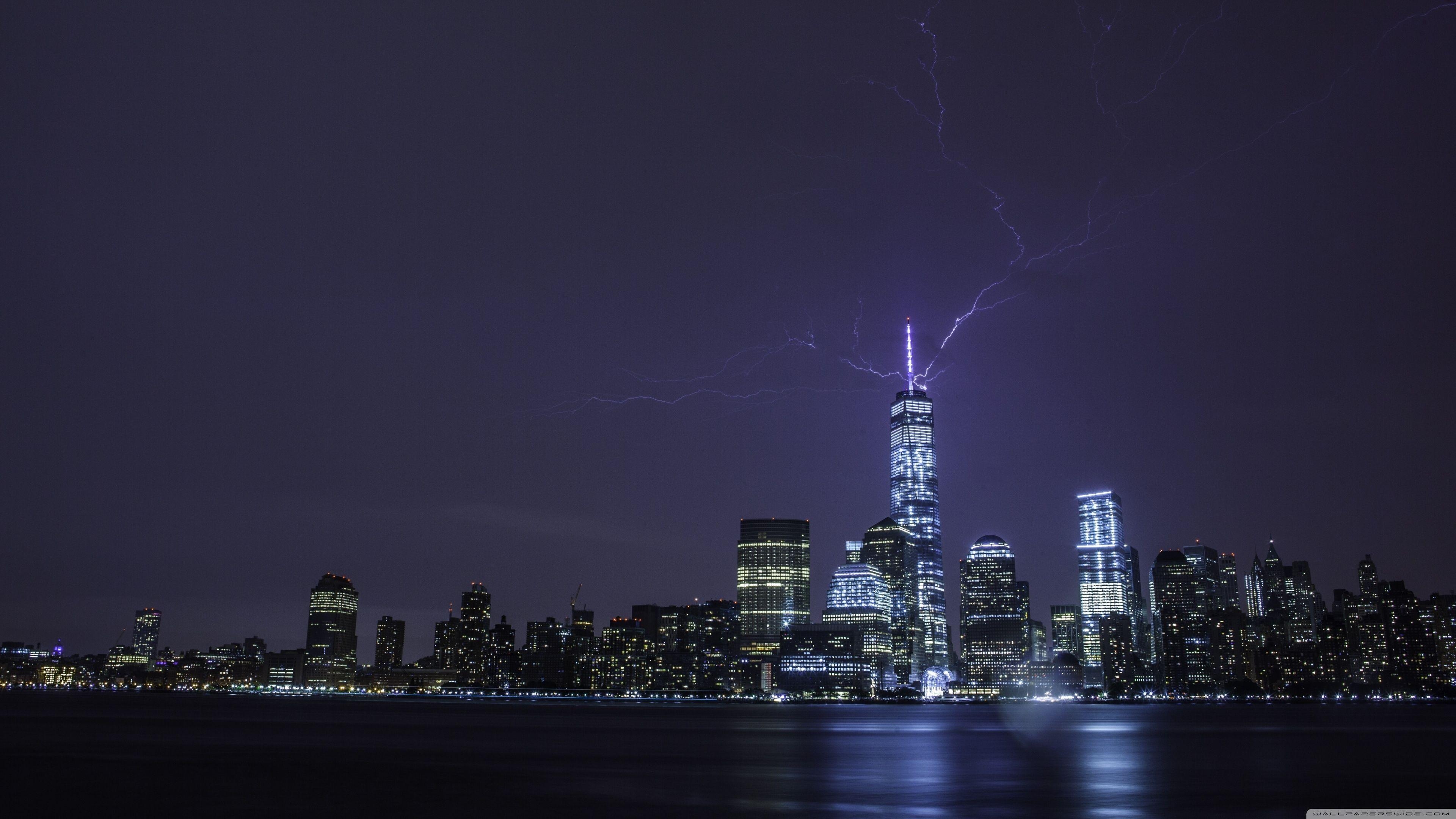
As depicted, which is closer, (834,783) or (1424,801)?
(1424,801)

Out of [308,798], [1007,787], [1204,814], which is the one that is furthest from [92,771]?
[1204,814]

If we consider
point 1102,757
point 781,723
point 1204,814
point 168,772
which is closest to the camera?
point 1204,814

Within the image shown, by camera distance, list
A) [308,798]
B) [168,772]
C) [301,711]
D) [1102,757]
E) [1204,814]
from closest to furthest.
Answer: [1204,814]
[308,798]
[168,772]
[1102,757]
[301,711]

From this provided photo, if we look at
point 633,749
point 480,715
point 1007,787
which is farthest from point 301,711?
point 1007,787

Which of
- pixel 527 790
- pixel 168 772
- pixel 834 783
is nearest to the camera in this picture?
pixel 527 790

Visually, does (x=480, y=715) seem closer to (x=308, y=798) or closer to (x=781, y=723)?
(x=781, y=723)

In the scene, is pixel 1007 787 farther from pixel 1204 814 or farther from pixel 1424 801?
pixel 1424 801
